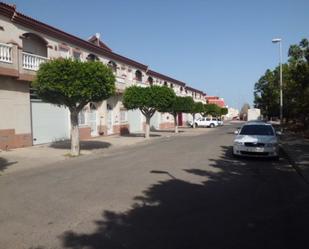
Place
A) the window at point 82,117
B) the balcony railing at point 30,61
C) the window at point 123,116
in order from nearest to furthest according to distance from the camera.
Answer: the balcony railing at point 30,61 < the window at point 82,117 < the window at point 123,116

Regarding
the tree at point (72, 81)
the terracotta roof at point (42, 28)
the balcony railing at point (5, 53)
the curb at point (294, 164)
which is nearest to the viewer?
the curb at point (294, 164)

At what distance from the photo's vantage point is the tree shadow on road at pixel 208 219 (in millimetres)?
5328

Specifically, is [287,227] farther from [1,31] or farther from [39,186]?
[1,31]

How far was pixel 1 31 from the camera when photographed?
20.3 metres

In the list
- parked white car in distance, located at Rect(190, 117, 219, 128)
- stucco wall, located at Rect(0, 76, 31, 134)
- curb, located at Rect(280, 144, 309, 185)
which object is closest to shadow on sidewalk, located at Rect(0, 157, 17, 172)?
stucco wall, located at Rect(0, 76, 31, 134)

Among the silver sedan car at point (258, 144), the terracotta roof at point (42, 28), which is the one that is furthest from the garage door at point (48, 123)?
the silver sedan car at point (258, 144)

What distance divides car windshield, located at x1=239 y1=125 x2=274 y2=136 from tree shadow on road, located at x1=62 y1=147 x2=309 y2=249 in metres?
5.84

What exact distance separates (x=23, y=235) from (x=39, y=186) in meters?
4.21

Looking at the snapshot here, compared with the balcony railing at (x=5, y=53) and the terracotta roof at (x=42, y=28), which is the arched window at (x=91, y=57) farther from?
the balcony railing at (x=5, y=53)

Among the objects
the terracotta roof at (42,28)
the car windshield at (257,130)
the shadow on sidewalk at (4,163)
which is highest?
the terracotta roof at (42,28)

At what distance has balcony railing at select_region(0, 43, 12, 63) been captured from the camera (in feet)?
63.3

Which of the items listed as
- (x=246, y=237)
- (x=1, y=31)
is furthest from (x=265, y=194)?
(x=1, y=31)

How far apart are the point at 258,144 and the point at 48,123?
1427cm

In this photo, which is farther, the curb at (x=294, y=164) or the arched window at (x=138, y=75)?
the arched window at (x=138, y=75)
